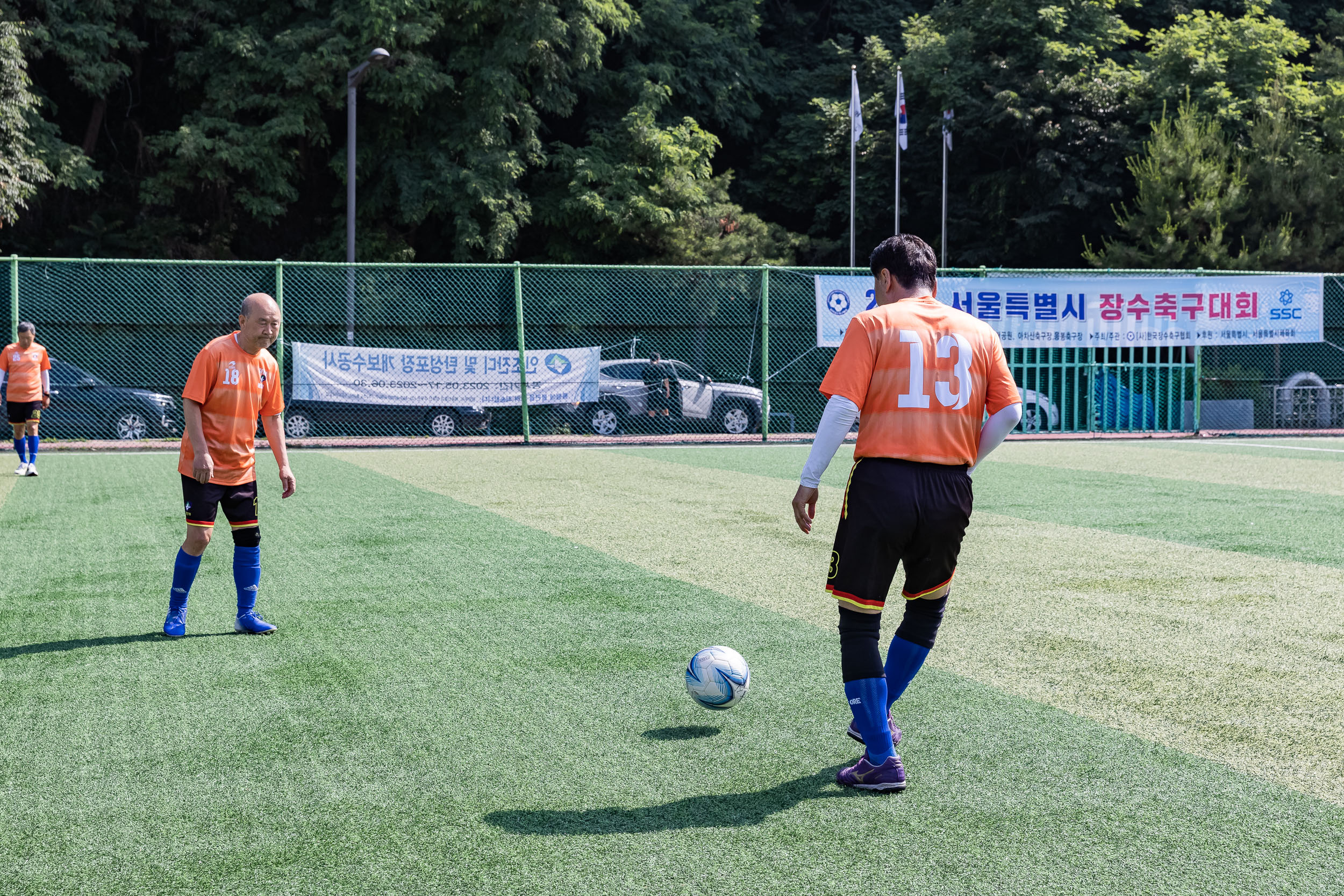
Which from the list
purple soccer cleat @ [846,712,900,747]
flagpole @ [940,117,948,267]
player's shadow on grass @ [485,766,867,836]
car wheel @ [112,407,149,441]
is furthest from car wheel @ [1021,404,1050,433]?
player's shadow on grass @ [485,766,867,836]

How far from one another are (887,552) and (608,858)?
126 centimetres

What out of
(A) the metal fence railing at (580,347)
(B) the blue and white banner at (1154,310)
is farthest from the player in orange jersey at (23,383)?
(B) the blue and white banner at (1154,310)

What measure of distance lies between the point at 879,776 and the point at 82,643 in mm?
4043

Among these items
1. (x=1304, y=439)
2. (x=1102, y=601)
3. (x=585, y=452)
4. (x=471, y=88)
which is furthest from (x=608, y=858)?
(x=471, y=88)

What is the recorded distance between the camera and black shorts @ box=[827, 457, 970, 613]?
148 inches

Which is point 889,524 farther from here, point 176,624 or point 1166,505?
point 1166,505

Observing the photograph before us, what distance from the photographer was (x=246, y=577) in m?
6.12

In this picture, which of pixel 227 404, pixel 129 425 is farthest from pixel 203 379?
pixel 129 425

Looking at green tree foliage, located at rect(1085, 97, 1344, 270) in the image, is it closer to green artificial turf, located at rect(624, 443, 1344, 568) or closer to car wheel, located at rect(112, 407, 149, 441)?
green artificial turf, located at rect(624, 443, 1344, 568)

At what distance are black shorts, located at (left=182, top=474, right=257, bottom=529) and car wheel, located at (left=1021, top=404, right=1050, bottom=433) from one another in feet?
54.6

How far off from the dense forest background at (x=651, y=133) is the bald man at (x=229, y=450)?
17.8 m

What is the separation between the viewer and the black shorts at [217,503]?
5992 millimetres

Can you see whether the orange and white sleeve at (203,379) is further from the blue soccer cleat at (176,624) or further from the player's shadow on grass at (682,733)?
the player's shadow on grass at (682,733)

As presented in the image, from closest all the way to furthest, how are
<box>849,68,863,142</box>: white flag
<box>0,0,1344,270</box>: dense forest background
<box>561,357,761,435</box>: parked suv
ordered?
<box>561,357,761,435</box>: parked suv, <box>0,0,1344,270</box>: dense forest background, <box>849,68,863,142</box>: white flag
